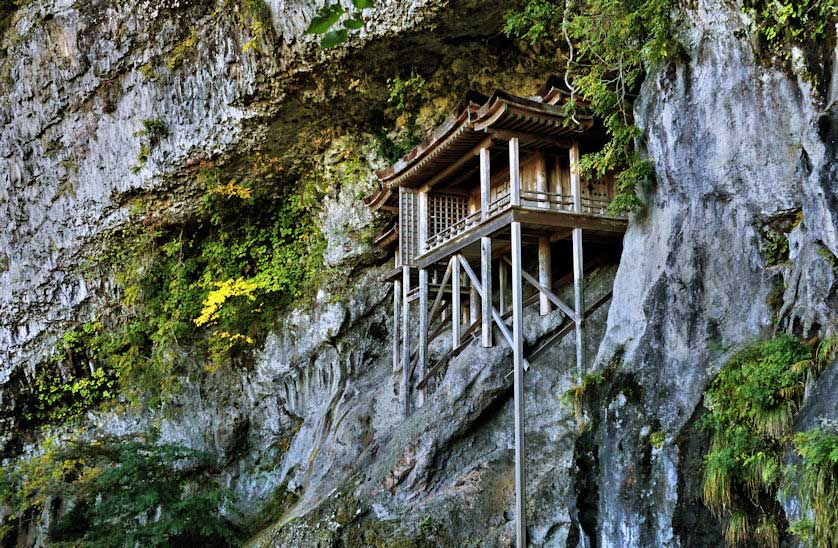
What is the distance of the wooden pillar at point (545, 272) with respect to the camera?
45.1 feet

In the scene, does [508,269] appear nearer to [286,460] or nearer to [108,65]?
[286,460]

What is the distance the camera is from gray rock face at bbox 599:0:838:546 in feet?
25.7

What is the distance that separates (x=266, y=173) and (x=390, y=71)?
5.22 meters

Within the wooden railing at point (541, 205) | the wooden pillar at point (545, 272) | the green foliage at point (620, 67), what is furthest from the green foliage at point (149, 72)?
the wooden pillar at point (545, 272)

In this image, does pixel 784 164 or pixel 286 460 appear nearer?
pixel 784 164

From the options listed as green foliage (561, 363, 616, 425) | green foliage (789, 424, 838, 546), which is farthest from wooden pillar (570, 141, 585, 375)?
green foliage (789, 424, 838, 546)

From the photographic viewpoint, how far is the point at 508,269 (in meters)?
15.9

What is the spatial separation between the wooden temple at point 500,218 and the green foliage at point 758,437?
367 centimetres

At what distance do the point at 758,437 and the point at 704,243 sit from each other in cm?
298

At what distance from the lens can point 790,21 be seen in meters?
8.53

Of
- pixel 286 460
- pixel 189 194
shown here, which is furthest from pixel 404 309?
pixel 189 194

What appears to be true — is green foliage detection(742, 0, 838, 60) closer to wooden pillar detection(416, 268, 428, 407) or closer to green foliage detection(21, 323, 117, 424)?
wooden pillar detection(416, 268, 428, 407)

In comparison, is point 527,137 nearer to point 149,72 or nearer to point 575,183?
point 575,183

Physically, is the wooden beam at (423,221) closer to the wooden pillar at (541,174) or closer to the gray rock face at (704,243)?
the wooden pillar at (541,174)
